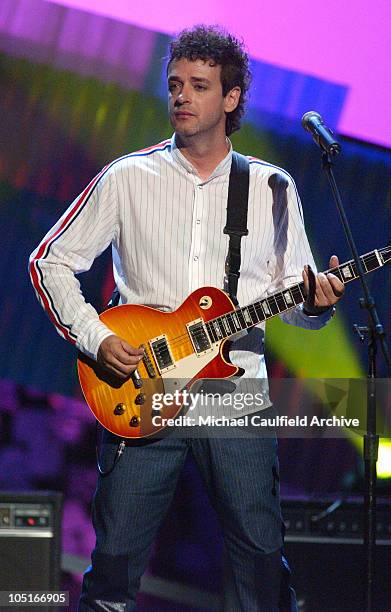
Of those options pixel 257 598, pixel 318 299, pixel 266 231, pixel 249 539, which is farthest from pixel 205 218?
pixel 257 598

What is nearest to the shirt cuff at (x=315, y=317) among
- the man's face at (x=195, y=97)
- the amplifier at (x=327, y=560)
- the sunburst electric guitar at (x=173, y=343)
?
the sunburst electric guitar at (x=173, y=343)

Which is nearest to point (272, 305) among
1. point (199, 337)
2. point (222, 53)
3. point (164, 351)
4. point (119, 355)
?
point (199, 337)

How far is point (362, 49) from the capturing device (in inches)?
150

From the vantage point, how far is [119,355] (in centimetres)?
274

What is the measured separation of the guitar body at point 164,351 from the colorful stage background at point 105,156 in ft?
3.55

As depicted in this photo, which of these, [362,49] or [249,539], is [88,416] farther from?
[362,49]

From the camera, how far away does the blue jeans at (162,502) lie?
278 cm

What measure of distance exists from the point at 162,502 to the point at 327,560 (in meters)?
0.83

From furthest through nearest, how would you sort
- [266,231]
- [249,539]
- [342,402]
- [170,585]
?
[170,585] → [342,402] → [266,231] → [249,539]

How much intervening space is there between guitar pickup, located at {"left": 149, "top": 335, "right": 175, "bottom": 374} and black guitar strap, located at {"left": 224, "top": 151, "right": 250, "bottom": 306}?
0.81 ft

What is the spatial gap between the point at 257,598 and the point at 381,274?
1640 millimetres

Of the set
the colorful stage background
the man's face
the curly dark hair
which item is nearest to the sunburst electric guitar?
the man's face

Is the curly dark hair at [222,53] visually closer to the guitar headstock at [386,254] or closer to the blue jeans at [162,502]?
the guitar headstock at [386,254]

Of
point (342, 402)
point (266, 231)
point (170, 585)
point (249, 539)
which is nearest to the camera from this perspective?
point (249, 539)
